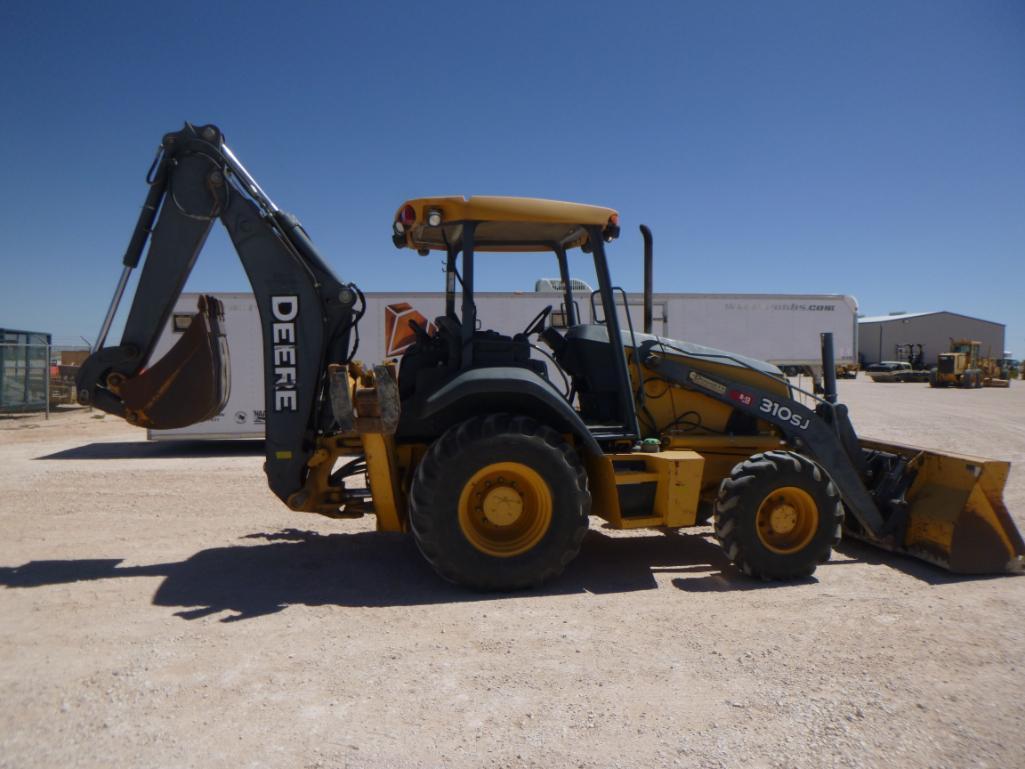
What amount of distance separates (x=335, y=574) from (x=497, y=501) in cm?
142

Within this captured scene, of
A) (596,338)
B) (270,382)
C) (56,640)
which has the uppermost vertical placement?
(596,338)

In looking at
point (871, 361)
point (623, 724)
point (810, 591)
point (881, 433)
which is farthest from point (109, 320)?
point (871, 361)

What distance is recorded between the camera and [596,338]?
570 centimetres

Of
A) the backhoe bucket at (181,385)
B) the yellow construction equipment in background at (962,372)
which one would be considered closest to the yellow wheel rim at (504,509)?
the backhoe bucket at (181,385)

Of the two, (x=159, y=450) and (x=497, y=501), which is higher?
(x=497, y=501)

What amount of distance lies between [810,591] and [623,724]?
8.17 feet

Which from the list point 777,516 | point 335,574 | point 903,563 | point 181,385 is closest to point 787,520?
point 777,516

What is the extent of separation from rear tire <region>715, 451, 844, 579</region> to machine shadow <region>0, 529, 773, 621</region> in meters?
0.24

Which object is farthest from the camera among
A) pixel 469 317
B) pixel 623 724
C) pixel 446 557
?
pixel 469 317

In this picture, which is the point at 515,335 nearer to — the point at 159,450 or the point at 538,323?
the point at 538,323

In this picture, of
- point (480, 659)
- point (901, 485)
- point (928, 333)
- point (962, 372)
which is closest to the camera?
point (480, 659)

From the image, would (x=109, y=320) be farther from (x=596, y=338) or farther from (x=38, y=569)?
(x=596, y=338)

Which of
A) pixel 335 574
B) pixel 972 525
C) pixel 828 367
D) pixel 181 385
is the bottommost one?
pixel 335 574

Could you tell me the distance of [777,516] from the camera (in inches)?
206
